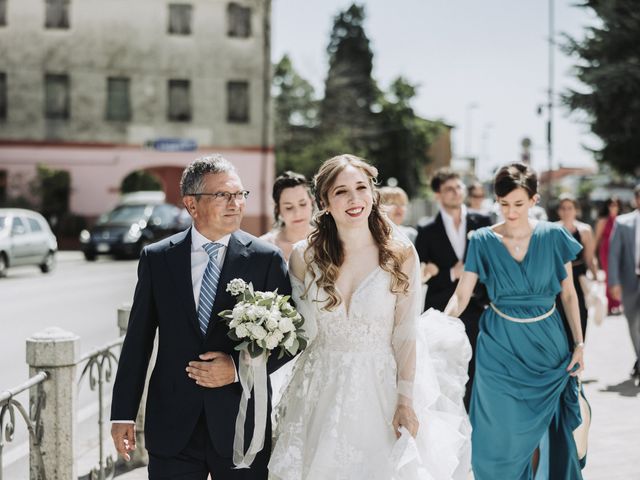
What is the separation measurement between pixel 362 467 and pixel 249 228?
3802 cm

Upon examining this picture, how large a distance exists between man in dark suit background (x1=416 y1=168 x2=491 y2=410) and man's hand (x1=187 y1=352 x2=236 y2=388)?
14.6 feet

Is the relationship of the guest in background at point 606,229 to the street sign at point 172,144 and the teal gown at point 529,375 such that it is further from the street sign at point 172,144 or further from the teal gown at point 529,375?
the street sign at point 172,144

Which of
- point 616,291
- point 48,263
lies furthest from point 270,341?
point 48,263

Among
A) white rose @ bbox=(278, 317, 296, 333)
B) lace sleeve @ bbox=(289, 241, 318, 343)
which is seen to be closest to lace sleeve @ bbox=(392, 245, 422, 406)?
lace sleeve @ bbox=(289, 241, 318, 343)

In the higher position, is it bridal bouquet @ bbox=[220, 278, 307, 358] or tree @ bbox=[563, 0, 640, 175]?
tree @ bbox=[563, 0, 640, 175]

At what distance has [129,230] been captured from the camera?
99.8 ft

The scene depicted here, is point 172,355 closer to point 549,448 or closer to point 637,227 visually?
point 549,448

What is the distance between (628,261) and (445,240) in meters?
3.25

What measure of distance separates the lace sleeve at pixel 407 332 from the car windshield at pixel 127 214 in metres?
27.6

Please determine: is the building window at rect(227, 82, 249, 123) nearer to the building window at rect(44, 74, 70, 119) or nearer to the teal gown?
the building window at rect(44, 74, 70, 119)

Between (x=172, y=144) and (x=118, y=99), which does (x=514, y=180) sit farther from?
(x=118, y=99)

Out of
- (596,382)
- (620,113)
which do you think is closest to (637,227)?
(596,382)

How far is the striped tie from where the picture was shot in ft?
11.8

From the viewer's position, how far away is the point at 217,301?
361 cm
